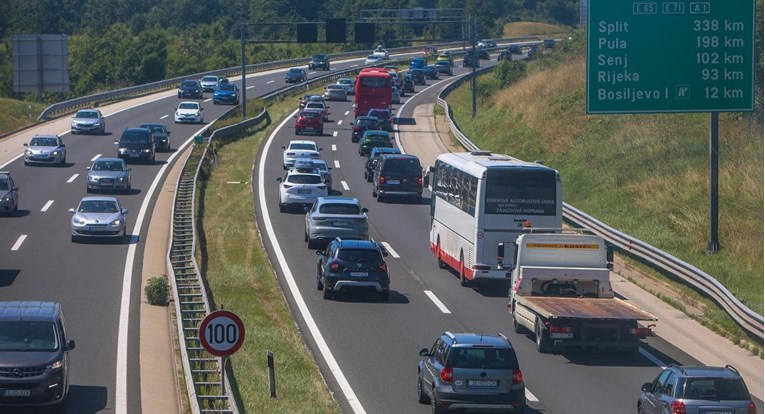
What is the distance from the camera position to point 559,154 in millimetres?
55625

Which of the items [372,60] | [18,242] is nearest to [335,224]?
[18,242]

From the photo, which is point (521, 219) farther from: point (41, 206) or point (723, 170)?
point (41, 206)

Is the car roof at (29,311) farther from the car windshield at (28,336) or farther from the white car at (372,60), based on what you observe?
the white car at (372,60)

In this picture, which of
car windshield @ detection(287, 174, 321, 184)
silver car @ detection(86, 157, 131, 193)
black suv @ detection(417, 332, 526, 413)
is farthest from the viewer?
silver car @ detection(86, 157, 131, 193)

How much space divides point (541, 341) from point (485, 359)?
5471mm

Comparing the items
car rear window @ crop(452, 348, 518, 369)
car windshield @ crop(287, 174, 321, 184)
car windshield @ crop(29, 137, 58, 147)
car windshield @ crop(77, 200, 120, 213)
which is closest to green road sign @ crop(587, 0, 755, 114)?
car rear window @ crop(452, 348, 518, 369)

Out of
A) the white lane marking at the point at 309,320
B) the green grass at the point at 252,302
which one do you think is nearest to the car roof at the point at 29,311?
the green grass at the point at 252,302

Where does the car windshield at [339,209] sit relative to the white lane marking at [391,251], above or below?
above

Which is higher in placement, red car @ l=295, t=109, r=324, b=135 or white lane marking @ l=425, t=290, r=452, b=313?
red car @ l=295, t=109, r=324, b=135

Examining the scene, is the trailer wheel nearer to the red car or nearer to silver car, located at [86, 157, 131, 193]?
silver car, located at [86, 157, 131, 193]

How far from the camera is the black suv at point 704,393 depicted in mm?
15805

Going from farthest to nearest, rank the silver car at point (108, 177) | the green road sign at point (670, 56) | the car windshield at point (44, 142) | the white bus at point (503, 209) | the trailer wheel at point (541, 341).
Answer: the car windshield at point (44, 142) < the silver car at point (108, 177) < the green road sign at point (670, 56) < the white bus at point (503, 209) < the trailer wheel at point (541, 341)

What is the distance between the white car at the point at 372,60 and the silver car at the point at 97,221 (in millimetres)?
86324

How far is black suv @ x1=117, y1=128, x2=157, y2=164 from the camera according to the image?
5594 centimetres
